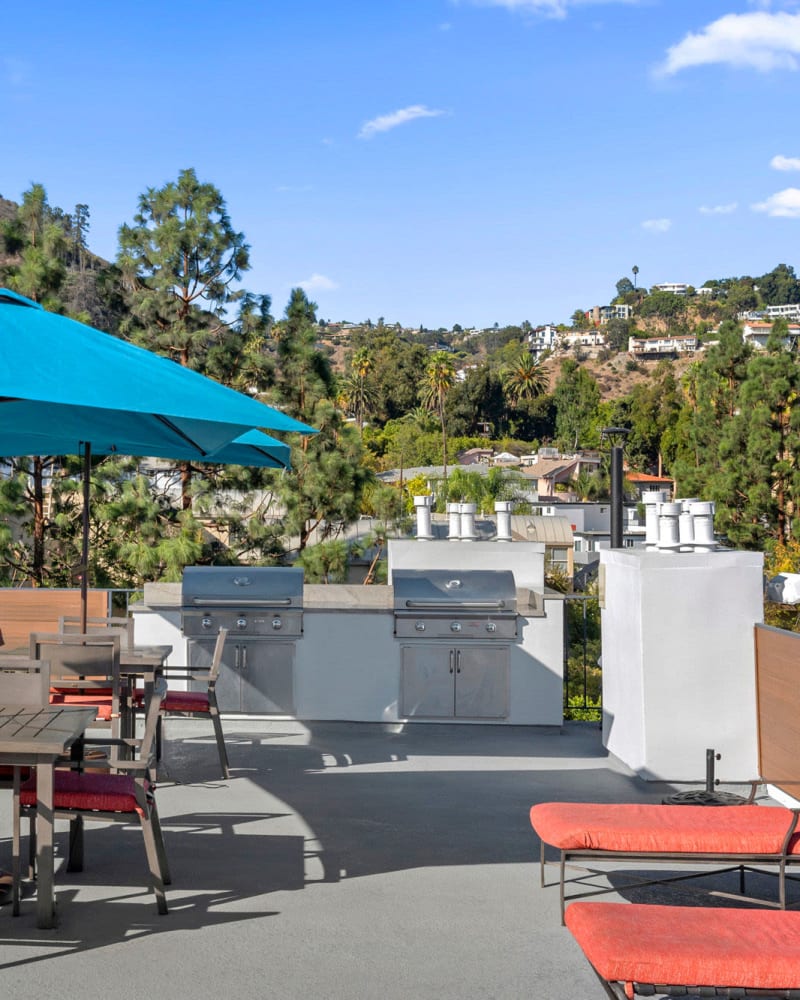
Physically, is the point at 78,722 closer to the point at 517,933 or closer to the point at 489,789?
the point at 517,933

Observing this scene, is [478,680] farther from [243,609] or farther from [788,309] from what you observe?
[788,309]

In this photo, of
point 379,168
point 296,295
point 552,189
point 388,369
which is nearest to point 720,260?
point 388,369

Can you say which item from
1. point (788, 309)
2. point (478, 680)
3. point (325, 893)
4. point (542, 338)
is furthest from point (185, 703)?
point (788, 309)

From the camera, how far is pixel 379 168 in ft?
135

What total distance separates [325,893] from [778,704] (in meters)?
2.65

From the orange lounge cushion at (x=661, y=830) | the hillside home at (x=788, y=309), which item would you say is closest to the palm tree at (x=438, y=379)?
the orange lounge cushion at (x=661, y=830)

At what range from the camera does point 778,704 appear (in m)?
5.23

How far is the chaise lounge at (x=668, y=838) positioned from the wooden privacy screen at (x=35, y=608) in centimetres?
474

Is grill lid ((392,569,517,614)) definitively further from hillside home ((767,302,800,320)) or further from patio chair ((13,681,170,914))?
hillside home ((767,302,800,320))

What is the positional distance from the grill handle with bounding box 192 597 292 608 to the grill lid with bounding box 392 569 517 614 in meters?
0.77

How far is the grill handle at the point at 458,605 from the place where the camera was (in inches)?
275

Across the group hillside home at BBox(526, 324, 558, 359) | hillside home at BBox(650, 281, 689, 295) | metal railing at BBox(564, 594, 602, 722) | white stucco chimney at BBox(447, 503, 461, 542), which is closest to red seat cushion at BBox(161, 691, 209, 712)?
white stucco chimney at BBox(447, 503, 461, 542)

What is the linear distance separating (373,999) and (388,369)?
2880 inches

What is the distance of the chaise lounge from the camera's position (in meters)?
3.35
